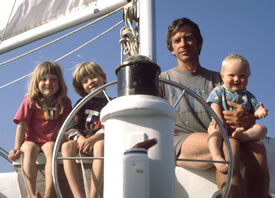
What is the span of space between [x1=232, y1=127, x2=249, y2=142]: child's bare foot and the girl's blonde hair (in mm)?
961

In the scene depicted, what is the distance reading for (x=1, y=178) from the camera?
75.3 inches

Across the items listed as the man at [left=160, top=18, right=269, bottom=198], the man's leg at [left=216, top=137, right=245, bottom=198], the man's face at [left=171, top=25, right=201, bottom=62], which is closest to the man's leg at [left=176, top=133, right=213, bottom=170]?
the man at [left=160, top=18, right=269, bottom=198]

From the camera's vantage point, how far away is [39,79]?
2182 mm

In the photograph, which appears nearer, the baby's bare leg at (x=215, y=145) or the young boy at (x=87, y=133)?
the baby's bare leg at (x=215, y=145)

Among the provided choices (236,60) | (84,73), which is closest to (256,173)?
(236,60)

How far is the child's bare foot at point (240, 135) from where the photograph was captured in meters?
1.61

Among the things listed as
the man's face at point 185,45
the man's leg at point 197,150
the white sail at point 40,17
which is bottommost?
the man's leg at point 197,150

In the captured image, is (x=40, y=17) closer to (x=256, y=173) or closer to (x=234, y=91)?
(x=234, y=91)

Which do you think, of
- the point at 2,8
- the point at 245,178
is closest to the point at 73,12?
the point at 2,8

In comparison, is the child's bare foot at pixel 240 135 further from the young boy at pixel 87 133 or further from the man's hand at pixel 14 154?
the man's hand at pixel 14 154

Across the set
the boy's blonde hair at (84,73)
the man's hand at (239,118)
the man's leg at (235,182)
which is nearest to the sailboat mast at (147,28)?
the boy's blonde hair at (84,73)

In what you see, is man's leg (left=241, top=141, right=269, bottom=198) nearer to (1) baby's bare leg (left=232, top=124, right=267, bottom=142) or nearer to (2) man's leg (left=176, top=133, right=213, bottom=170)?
(1) baby's bare leg (left=232, top=124, right=267, bottom=142)

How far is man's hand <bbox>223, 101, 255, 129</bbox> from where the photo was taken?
1.70 metres

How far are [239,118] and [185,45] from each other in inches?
23.9
